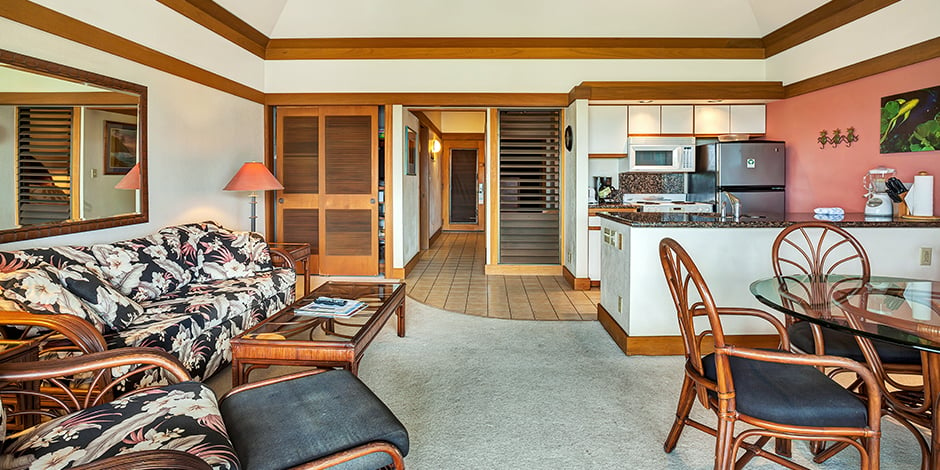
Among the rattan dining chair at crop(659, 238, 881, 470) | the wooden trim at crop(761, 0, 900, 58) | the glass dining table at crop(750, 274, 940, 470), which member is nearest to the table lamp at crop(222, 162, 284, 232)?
the rattan dining chair at crop(659, 238, 881, 470)

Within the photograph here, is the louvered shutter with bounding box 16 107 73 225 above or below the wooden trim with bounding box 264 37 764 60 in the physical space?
below

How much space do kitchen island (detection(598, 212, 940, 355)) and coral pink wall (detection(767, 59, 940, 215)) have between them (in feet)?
1.85

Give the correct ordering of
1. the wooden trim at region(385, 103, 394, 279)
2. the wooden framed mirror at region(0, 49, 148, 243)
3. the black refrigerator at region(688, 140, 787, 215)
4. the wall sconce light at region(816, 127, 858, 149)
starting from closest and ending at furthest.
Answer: the wooden framed mirror at region(0, 49, 148, 243)
the wall sconce light at region(816, 127, 858, 149)
the black refrigerator at region(688, 140, 787, 215)
the wooden trim at region(385, 103, 394, 279)

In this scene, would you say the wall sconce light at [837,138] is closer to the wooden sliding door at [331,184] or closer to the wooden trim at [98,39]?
the wooden sliding door at [331,184]

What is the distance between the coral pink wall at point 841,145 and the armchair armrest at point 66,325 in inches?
193

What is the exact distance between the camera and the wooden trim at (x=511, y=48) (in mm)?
5680

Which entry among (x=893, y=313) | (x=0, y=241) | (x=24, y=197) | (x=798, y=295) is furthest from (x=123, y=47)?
(x=893, y=313)

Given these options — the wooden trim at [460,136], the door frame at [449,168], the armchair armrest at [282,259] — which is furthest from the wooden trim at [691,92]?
the wooden trim at [460,136]

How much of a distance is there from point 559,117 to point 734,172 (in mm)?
2014

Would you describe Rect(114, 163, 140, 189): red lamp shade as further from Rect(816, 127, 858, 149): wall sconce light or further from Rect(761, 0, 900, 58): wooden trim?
Rect(761, 0, 900, 58): wooden trim

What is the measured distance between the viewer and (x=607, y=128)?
5.63 m

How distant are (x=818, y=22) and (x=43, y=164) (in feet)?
19.7

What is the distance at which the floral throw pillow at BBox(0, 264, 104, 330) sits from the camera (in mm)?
2152

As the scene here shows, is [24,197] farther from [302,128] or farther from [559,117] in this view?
[559,117]
